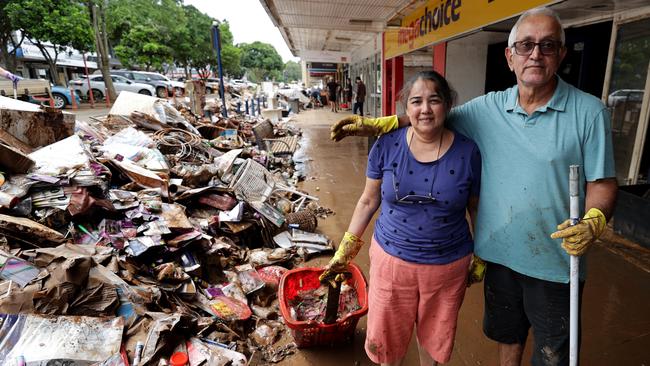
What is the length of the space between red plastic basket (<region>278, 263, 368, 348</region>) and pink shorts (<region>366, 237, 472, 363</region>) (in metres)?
0.57

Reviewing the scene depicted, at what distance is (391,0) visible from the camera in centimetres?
677

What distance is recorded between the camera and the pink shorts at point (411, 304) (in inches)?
62.7

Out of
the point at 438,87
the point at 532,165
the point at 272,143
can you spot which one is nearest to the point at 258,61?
the point at 272,143

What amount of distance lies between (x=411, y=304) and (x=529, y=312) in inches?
18.9

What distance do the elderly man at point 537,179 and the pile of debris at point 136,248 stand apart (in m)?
1.56

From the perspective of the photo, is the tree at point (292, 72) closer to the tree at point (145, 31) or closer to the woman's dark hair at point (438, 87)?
the tree at point (145, 31)

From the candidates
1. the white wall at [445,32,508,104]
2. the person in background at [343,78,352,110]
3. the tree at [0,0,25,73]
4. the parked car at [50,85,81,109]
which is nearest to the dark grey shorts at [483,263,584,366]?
the white wall at [445,32,508,104]

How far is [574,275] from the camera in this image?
1.32m

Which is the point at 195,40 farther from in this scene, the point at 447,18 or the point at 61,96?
the point at 447,18

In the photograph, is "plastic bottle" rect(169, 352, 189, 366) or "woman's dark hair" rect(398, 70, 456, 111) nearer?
"woman's dark hair" rect(398, 70, 456, 111)

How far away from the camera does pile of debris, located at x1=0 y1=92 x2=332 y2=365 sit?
6.72 ft

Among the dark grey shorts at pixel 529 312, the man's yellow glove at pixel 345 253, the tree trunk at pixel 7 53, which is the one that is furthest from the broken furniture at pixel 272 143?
the tree trunk at pixel 7 53

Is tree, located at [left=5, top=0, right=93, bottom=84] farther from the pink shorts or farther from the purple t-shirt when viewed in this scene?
the pink shorts

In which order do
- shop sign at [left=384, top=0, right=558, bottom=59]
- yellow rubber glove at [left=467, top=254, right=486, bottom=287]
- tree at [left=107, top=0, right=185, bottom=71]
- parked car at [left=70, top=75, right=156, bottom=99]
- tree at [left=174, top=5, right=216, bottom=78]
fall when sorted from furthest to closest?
tree at [left=174, top=5, right=216, bottom=78] → tree at [left=107, top=0, right=185, bottom=71] → parked car at [left=70, top=75, right=156, bottom=99] → shop sign at [left=384, top=0, right=558, bottom=59] → yellow rubber glove at [left=467, top=254, right=486, bottom=287]
